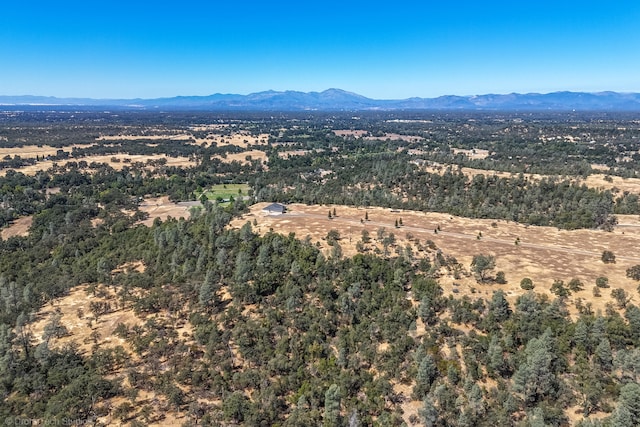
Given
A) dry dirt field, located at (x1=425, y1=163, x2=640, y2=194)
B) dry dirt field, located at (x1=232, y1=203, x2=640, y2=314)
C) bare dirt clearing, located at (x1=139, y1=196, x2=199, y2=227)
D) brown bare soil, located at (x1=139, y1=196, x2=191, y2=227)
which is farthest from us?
dry dirt field, located at (x1=425, y1=163, x2=640, y2=194)

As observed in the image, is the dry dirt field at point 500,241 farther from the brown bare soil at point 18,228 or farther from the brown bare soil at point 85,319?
the brown bare soil at point 18,228

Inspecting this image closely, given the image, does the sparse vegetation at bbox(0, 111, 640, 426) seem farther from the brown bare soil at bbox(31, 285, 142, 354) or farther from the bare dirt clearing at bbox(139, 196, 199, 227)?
the bare dirt clearing at bbox(139, 196, 199, 227)

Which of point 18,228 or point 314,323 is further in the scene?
point 18,228

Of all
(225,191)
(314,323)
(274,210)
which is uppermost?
(274,210)

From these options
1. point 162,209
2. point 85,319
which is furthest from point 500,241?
point 162,209

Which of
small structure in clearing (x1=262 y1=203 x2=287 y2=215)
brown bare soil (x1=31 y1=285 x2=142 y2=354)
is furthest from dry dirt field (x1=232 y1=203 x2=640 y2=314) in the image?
brown bare soil (x1=31 y1=285 x2=142 y2=354)

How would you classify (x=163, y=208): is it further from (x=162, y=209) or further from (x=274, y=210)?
(x=274, y=210)
